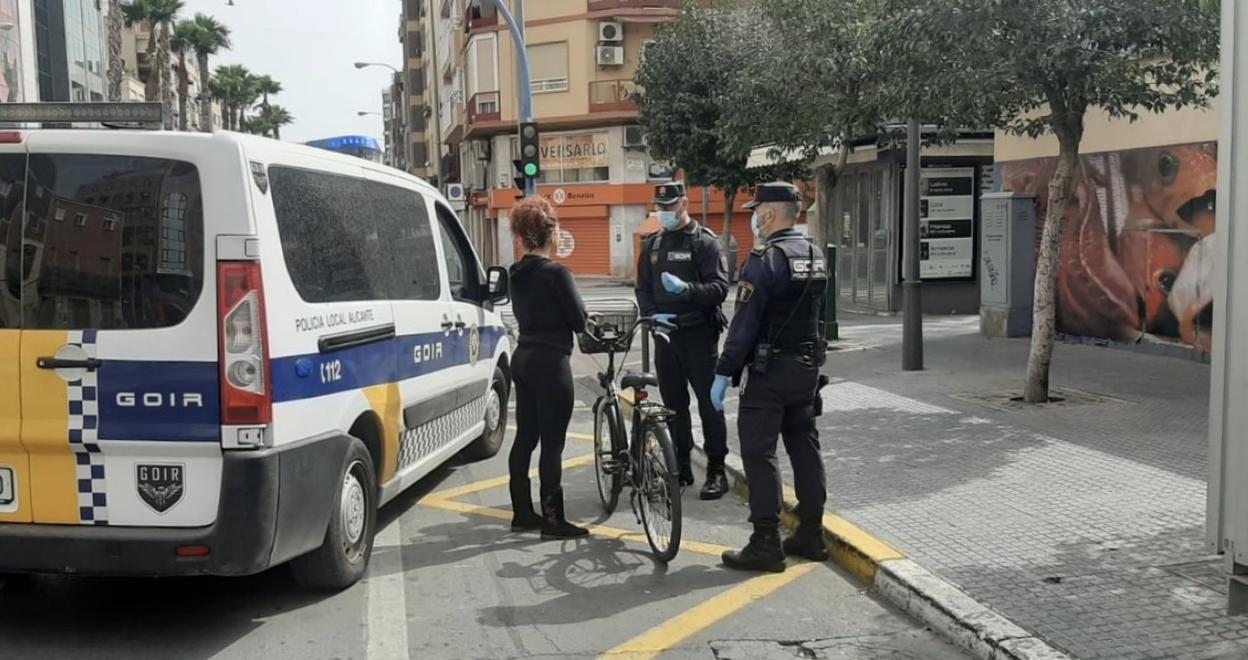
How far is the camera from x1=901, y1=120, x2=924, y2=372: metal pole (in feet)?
36.1

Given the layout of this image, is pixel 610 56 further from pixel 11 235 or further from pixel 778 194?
pixel 11 235

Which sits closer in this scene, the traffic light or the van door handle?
the van door handle

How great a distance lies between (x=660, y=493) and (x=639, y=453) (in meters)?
0.45

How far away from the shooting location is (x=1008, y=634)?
4.11 meters

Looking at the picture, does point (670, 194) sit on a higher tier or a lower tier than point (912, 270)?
higher

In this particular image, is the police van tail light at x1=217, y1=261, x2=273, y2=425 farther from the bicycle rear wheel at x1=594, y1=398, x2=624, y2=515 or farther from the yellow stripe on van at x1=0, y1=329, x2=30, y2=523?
the bicycle rear wheel at x1=594, y1=398, x2=624, y2=515

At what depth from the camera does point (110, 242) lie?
13.5 feet

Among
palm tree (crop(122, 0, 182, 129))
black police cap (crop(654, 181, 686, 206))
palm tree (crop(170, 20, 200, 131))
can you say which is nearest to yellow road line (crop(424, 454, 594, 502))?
black police cap (crop(654, 181, 686, 206))

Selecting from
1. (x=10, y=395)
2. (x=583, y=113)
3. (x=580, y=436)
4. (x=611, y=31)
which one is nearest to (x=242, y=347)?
(x=10, y=395)

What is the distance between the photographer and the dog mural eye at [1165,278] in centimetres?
1104

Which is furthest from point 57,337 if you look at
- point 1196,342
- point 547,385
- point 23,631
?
point 1196,342

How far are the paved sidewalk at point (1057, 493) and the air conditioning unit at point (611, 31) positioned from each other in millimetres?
27927

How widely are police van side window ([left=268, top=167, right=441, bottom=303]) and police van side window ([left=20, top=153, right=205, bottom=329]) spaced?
416 millimetres

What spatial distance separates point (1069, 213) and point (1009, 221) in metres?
0.71
